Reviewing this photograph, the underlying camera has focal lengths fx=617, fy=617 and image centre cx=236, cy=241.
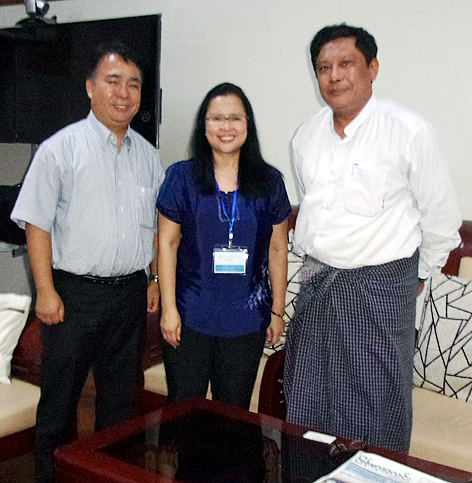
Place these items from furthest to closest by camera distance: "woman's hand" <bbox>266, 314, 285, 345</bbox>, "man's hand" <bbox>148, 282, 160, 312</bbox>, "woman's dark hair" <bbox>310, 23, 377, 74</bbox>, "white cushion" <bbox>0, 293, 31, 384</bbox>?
"white cushion" <bbox>0, 293, 31, 384</bbox> → "man's hand" <bbox>148, 282, 160, 312</bbox> → "woman's hand" <bbox>266, 314, 285, 345</bbox> → "woman's dark hair" <bbox>310, 23, 377, 74</bbox>

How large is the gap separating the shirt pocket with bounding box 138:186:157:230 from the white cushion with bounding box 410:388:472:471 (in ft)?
3.57

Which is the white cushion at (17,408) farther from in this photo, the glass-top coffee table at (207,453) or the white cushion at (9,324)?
the glass-top coffee table at (207,453)

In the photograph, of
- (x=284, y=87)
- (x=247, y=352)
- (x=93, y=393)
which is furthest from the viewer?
(x=284, y=87)

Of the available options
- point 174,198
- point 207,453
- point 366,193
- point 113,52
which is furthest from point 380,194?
point 113,52

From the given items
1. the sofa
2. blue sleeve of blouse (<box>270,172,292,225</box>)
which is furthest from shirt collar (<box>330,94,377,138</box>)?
the sofa

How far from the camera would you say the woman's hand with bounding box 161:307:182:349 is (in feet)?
6.10

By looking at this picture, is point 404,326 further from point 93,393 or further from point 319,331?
point 93,393

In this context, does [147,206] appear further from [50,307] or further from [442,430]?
[442,430]

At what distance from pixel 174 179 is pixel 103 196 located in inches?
10.4

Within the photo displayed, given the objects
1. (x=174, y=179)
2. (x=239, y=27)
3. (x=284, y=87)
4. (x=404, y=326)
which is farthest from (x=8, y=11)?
(x=404, y=326)

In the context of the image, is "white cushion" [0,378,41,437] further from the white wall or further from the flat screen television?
the white wall

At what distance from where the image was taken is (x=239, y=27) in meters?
3.04

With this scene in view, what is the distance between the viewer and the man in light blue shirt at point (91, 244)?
1932 millimetres

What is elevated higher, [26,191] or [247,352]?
[26,191]
